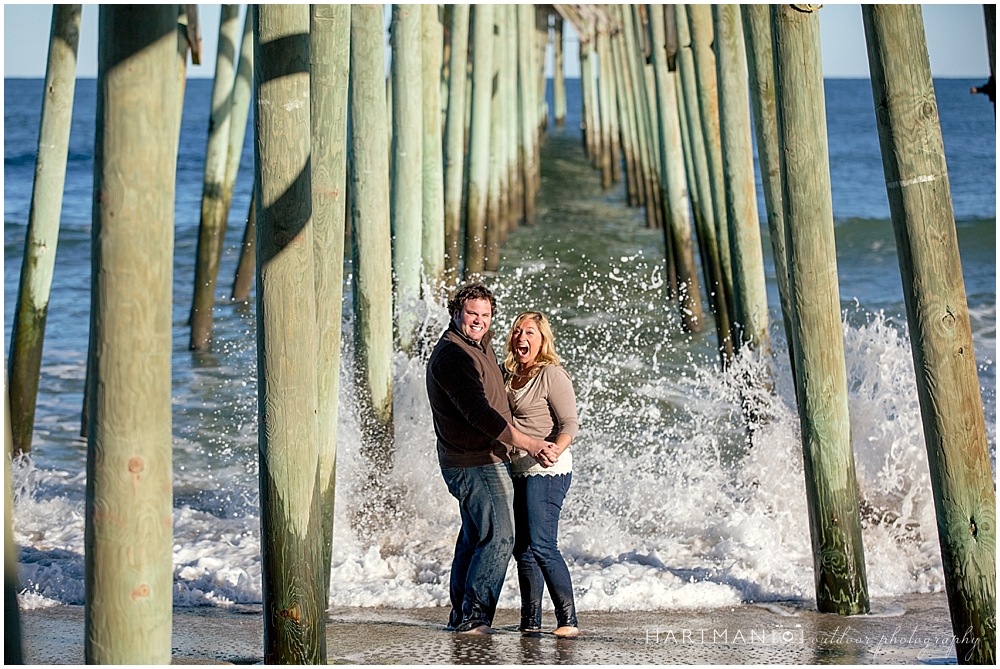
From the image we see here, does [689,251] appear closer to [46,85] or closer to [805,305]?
[46,85]

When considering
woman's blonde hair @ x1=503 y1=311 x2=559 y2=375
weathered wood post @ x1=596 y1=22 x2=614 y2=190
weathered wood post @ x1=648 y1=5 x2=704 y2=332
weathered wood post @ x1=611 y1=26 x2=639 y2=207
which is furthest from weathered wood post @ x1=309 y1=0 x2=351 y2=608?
weathered wood post @ x1=596 y1=22 x2=614 y2=190

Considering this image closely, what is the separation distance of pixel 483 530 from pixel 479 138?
786cm

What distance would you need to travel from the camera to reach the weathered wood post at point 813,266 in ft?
12.7

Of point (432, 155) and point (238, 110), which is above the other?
point (238, 110)

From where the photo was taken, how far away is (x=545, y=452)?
12.1ft

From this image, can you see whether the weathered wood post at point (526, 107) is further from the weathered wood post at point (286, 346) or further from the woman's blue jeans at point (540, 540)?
the weathered wood post at point (286, 346)

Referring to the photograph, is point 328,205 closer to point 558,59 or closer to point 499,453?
point 499,453

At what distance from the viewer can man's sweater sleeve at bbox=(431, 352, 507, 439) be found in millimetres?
3592

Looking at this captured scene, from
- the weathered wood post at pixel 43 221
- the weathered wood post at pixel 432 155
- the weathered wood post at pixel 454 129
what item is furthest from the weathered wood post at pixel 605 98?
the weathered wood post at pixel 43 221

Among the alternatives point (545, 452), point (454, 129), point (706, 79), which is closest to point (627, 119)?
point (454, 129)

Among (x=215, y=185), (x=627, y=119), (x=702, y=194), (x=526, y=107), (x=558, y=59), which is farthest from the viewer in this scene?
(x=558, y=59)

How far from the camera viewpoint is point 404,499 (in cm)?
572

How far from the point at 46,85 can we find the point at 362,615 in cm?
399

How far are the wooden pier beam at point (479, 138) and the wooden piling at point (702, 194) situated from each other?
1.96 meters
